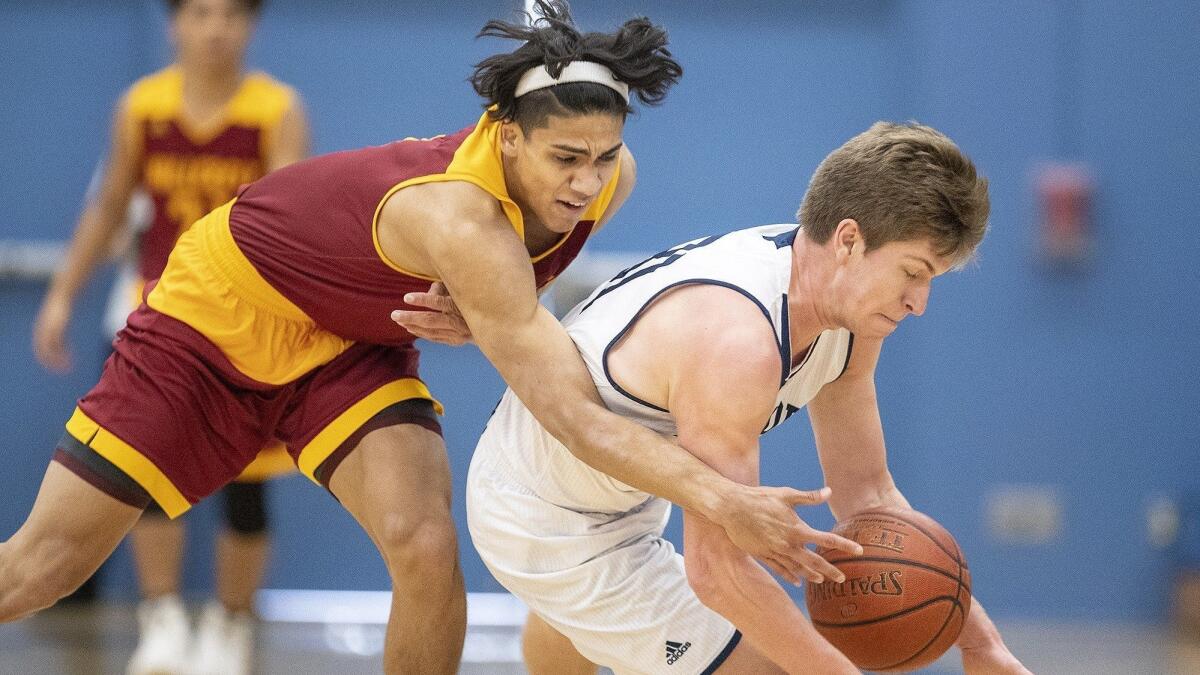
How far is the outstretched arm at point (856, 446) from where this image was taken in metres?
2.72

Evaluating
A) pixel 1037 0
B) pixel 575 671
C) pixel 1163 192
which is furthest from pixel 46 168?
pixel 1163 192

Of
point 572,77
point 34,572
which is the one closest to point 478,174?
point 572,77

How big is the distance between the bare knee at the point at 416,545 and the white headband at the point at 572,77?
3.00 ft

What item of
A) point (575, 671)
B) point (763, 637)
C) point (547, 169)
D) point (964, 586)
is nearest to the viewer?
point (763, 637)

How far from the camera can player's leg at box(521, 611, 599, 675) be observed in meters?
2.87

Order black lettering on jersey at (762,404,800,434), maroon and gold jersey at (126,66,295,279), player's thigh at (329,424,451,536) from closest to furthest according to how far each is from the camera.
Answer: black lettering on jersey at (762,404,800,434) → player's thigh at (329,424,451,536) → maroon and gold jersey at (126,66,295,279)

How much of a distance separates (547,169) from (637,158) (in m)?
2.63

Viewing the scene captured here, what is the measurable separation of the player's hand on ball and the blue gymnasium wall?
301 cm

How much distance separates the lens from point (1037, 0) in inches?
202

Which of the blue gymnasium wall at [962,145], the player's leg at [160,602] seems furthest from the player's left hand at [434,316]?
the blue gymnasium wall at [962,145]

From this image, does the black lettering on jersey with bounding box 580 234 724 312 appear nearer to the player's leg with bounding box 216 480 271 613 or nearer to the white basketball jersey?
the white basketball jersey

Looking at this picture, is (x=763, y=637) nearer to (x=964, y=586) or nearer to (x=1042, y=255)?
(x=964, y=586)

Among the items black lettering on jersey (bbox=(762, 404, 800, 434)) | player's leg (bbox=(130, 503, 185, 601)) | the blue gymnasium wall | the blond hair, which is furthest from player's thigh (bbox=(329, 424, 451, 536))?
the blue gymnasium wall

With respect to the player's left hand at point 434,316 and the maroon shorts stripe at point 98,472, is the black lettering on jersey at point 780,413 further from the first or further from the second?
the maroon shorts stripe at point 98,472
